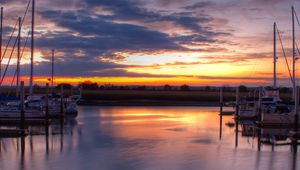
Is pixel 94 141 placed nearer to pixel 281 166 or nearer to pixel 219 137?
pixel 219 137

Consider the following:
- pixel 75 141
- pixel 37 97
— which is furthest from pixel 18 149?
pixel 37 97

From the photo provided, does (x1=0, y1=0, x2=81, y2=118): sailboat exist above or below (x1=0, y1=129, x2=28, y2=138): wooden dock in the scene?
above

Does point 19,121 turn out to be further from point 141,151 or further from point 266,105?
point 266,105

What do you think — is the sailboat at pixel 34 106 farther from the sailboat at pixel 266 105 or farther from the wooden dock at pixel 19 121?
the sailboat at pixel 266 105

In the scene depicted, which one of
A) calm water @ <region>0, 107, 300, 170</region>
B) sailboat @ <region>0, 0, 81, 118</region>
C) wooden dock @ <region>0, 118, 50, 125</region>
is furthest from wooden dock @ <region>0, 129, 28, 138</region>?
sailboat @ <region>0, 0, 81, 118</region>

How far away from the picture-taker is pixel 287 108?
117 feet

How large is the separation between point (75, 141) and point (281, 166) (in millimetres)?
10956

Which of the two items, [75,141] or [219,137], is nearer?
[75,141]

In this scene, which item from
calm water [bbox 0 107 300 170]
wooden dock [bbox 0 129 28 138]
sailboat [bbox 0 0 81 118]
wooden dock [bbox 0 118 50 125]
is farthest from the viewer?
sailboat [bbox 0 0 81 118]

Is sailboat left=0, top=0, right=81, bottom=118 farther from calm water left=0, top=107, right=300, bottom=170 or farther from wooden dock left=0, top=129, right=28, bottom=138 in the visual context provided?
wooden dock left=0, top=129, right=28, bottom=138

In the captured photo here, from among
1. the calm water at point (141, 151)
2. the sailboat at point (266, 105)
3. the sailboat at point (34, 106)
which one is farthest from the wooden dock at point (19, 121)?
the sailboat at point (266, 105)

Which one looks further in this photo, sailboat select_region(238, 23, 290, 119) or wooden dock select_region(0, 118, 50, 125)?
sailboat select_region(238, 23, 290, 119)

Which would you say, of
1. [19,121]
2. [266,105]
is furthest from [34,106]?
[266,105]

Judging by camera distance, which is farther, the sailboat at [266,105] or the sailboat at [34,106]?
the sailboat at [266,105]
